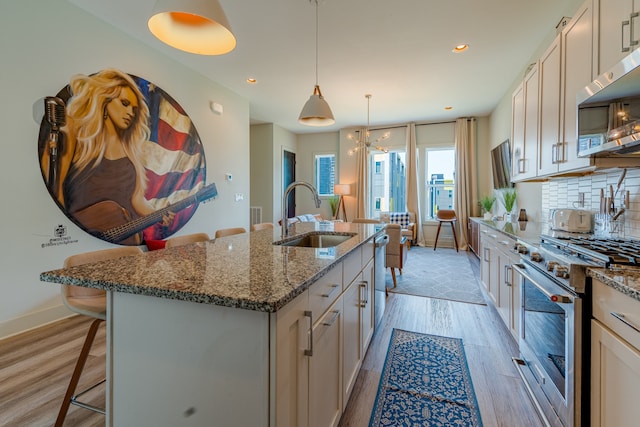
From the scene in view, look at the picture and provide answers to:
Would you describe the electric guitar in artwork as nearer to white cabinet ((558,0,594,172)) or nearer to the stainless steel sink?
the stainless steel sink

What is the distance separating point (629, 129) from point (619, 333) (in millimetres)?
894

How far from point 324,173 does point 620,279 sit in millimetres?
7293

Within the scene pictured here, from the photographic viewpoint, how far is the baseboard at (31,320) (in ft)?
7.53

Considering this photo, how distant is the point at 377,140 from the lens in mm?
6691

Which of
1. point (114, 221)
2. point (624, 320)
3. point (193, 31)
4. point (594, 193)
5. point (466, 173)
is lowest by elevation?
point (624, 320)

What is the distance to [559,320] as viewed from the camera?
131 cm

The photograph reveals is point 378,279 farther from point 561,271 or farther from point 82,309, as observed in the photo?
point 82,309

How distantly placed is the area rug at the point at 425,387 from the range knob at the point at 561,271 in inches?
34.7

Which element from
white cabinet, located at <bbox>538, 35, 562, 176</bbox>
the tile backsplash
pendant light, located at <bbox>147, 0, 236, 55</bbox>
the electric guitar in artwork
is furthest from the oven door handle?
the electric guitar in artwork

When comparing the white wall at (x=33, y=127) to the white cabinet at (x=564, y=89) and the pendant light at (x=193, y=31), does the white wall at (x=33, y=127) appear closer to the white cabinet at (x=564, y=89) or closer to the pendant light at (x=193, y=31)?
the pendant light at (x=193, y=31)

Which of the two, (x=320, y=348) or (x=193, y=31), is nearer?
(x=320, y=348)

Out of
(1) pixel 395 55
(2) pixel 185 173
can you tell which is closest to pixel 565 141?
(1) pixel 395 55

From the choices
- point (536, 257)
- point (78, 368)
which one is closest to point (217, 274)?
point (78, 368)

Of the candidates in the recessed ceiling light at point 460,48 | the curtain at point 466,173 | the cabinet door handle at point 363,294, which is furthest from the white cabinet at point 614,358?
the curtain at point 466,173
